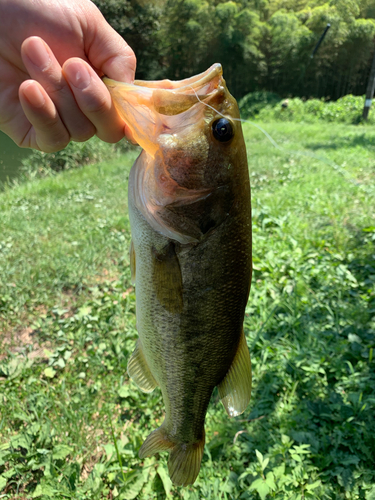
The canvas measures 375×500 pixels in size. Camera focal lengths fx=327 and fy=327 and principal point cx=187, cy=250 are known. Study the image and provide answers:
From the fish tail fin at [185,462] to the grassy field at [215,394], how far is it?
1.61 ft

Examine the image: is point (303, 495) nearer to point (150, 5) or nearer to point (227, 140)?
point (227, 140)

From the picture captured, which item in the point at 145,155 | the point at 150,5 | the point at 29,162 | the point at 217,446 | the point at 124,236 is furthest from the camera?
the point at 150,5

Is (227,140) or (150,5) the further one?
(150,5)

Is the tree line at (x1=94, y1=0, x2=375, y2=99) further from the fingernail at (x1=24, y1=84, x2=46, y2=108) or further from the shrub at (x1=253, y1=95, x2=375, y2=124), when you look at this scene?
the fingernail at (x1=24, y1=84, x2=46, y2=108)

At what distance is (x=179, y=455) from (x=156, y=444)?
0.39 ft

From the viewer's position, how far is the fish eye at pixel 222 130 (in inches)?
48.0

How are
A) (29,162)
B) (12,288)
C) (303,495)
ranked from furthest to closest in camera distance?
(29,162), (12,288), (303,495)

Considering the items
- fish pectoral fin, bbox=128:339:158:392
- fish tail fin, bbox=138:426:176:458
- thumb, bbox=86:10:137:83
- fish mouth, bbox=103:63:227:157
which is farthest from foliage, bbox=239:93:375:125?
fish tail fin, bbox=138:426:176:458

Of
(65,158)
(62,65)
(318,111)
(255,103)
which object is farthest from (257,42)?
(62,65)

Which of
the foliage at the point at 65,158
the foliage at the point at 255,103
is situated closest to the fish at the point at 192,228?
the foliage at the point at 65,158

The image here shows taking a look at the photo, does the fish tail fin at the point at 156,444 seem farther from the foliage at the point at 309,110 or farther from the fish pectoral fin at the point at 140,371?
the foliage at the point at 309,110

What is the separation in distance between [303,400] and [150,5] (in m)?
32.0

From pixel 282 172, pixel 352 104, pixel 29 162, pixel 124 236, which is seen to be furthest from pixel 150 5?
pixel 124 236

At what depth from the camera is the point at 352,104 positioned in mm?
21391
